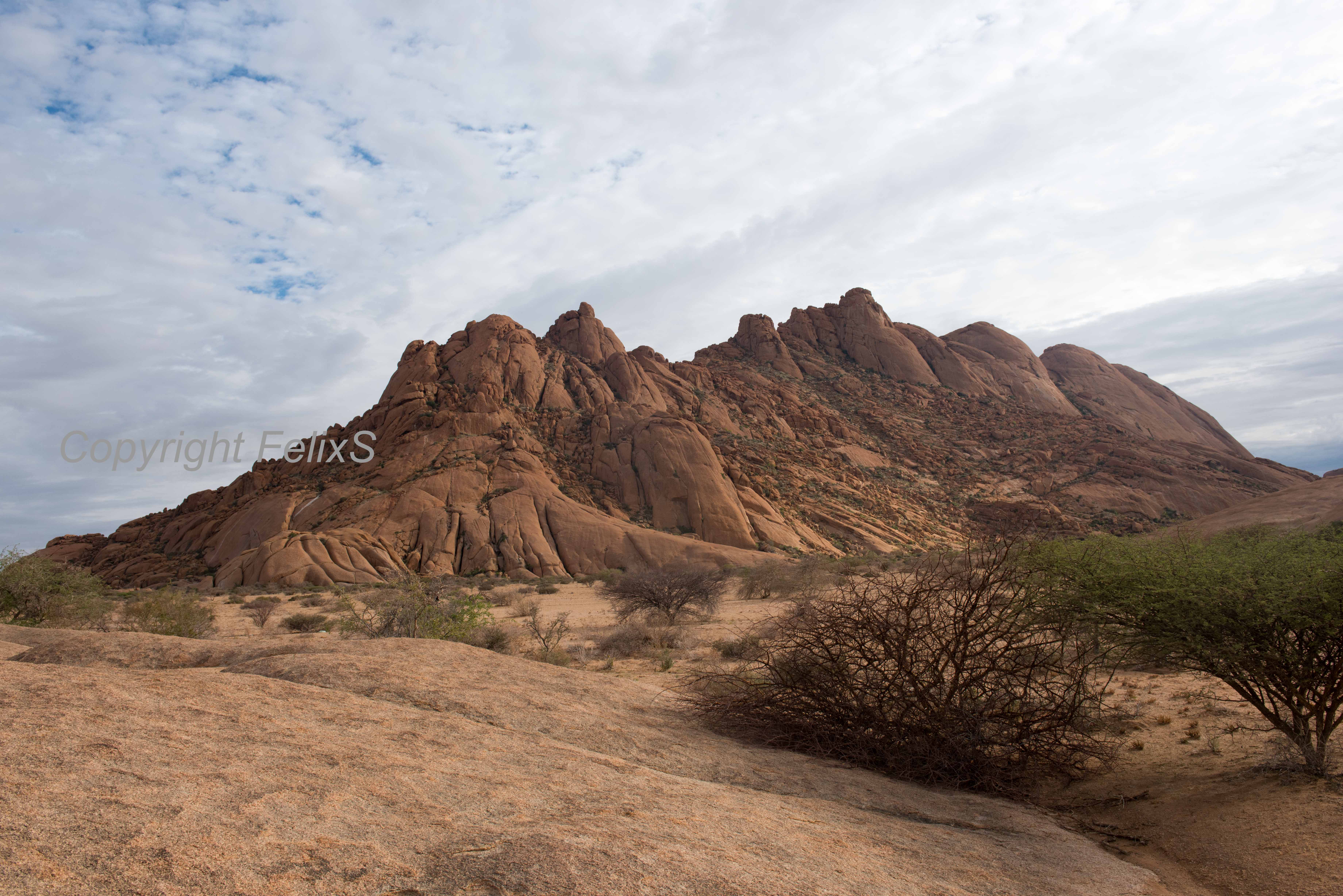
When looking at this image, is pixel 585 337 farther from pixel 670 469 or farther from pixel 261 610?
pixel 261 610

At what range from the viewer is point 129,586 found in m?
41.4

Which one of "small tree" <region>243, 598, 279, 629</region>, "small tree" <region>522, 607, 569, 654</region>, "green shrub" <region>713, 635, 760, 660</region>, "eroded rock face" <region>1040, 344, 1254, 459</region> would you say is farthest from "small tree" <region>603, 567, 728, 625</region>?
"eroded rock face" <region>1040, 344, 1254, 459</region>

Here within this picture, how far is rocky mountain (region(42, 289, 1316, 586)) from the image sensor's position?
4100 centimetres

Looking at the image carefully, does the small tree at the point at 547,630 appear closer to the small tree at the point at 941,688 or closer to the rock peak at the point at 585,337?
the small tree at the point at 941,688

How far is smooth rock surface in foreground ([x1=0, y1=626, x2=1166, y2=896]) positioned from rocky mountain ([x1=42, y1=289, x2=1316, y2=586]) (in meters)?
21.1

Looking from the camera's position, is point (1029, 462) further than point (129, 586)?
Yes

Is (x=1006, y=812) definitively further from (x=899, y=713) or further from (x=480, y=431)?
(x=480, y=431)

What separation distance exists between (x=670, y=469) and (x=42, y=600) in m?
36.2

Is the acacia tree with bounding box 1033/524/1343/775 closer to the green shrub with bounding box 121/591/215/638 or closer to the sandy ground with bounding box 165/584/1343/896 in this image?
the sandy ground with bounding box 165/584/1343/896

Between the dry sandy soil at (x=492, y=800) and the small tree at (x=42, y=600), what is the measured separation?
1086cm

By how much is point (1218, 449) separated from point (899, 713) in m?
96.3

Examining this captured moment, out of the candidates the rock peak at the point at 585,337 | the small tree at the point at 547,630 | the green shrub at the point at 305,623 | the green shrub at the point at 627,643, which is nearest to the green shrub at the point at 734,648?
the green shrub at the point at 627,643

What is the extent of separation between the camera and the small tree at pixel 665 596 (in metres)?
23.0

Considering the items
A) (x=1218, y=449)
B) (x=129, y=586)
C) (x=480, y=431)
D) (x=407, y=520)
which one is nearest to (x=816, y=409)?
(x=480, y=431)
